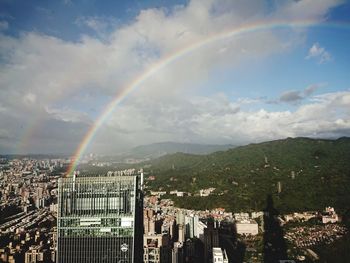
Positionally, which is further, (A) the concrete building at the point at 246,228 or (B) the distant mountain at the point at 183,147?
(B) the distant mountain at the point at 183,147

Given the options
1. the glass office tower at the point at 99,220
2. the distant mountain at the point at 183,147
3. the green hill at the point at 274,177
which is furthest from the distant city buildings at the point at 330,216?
→ the distant mountain at the point at 183,147

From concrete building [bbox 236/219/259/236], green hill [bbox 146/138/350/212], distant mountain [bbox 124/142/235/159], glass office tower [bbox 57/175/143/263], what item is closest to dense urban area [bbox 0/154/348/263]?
concrete building [bbox 236/219/259/236]

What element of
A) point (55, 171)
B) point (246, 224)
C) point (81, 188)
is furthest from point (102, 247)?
point (55, 171)

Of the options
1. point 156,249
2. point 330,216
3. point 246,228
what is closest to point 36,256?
point 156,249

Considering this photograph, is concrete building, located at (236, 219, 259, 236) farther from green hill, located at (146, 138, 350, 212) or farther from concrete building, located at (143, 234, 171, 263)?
concrete building, located at (143, 234, 171, 263)

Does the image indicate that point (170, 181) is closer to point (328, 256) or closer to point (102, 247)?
point (328, 256)

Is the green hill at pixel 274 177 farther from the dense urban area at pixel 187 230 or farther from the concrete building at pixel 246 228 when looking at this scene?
the concrete building at pixel 246 228
